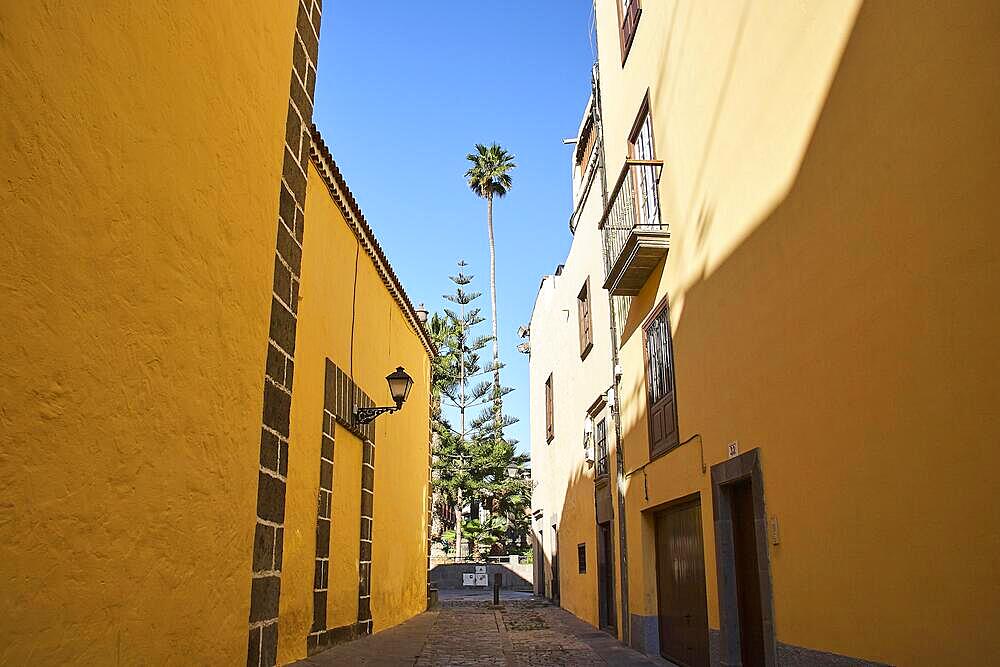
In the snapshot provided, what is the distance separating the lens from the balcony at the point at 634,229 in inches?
356

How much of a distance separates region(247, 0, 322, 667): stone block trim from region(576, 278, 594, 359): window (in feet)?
29.5

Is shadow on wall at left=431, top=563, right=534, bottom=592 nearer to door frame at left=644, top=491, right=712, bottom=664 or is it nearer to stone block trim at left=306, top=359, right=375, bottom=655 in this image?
stone block trim at left=306, top=359, right=375, bottom=655

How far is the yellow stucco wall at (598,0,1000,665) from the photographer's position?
149 inches

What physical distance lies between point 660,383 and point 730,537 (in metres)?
2.52

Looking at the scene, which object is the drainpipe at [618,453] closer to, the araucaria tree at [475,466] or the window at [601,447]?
the window at [601,447]

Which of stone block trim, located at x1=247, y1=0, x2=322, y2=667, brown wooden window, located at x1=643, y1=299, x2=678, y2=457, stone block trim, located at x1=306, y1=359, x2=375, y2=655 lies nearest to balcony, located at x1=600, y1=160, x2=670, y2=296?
brown wooden window, located at x1=643, y1=299, x2=678, y2=457

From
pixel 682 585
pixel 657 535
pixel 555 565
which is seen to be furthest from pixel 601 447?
pixel 555 565

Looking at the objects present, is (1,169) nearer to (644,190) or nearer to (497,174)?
(644,190)

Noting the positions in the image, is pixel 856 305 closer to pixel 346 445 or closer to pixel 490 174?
pixel 346 445

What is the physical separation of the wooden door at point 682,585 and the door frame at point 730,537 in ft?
2.18

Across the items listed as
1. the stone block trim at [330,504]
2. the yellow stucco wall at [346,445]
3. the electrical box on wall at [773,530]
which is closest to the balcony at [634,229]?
the yellow stucco wall at [346,445]

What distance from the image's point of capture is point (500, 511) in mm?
34719

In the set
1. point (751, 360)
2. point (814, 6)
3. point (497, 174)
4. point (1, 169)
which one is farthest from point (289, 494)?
point (497, 174)

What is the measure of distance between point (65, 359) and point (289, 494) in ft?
15.4
